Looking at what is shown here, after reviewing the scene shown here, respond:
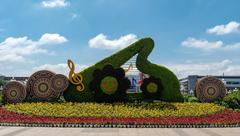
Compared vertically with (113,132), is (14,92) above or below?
above

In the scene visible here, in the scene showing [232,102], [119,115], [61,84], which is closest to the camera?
[119,115]

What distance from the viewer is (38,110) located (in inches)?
1086

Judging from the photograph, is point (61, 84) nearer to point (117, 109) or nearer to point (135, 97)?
point (135, 97)

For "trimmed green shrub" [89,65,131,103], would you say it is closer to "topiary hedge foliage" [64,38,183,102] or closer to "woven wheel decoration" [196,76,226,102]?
"topiary hedge foliage" [64,38,183,102]

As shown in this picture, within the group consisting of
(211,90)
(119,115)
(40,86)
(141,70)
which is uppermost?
(141,70)

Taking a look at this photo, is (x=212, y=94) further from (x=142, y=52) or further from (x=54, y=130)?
(x=54, y=130)

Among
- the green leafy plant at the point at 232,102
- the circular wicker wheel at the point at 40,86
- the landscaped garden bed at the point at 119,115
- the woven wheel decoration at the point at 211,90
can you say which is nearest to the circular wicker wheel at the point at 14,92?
the circular wicker wheel at the point at 40,86

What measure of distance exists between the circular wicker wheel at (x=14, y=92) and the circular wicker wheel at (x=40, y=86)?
63 centimetres

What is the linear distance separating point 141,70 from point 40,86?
8378 mm

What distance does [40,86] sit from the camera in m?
33.0

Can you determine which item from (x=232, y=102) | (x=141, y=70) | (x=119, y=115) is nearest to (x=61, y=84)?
(x=141, y=70)

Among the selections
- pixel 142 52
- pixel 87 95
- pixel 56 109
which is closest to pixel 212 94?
pixel 142 52

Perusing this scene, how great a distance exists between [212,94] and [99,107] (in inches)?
423

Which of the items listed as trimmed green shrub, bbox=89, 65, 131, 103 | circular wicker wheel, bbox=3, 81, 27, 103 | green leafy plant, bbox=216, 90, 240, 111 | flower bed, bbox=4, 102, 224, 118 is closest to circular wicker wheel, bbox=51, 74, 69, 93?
trimmed green shrub, bbox=89, 65, 131, 103
